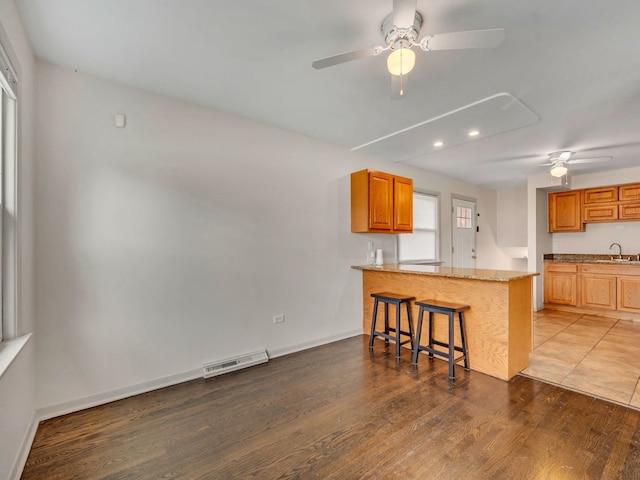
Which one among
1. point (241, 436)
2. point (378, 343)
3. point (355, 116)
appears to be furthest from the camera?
point (378, 343)

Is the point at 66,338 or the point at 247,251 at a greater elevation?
the point at 247,251

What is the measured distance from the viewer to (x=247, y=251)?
3.21 metres

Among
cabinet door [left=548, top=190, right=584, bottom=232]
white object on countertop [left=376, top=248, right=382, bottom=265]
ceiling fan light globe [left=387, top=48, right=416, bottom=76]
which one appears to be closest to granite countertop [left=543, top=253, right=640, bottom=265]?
cabinet door [left=548, top=190, right=584, bottom=232]

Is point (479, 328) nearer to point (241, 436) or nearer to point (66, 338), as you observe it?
point (241, 436)

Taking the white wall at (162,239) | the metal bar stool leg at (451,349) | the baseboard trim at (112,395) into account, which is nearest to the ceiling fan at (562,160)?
the metal bar stool leg at (451,349)

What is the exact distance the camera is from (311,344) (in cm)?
369

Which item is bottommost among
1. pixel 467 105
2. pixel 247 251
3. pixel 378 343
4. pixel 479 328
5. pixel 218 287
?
pixel 378 343

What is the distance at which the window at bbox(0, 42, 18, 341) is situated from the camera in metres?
1.75

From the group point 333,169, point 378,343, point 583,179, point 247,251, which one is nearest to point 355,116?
point 333,169

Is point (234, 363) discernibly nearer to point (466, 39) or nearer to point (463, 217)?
point (466, 39)

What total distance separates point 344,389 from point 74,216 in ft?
8.57

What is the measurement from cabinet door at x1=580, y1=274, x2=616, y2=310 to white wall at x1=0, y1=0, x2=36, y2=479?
7.30 metres

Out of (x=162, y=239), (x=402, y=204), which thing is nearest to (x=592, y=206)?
(x=402, y=204)

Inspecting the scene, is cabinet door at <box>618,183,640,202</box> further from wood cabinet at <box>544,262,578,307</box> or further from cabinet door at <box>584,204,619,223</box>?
wood cabinet at <box>544,262,578,307</box>
